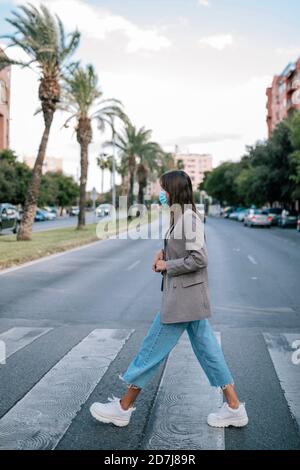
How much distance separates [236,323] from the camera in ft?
27.3

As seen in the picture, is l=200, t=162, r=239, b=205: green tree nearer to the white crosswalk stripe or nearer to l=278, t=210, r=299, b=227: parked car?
l=278, t=210, r=299, b=227: parked car

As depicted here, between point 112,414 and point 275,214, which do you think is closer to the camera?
point 112,414

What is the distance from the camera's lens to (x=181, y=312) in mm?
4254

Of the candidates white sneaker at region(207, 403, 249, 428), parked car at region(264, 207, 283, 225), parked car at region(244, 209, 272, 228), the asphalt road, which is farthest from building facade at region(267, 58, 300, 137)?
white sneaker at region(207, 403, 249, 428)

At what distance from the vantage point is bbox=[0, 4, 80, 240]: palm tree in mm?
24922

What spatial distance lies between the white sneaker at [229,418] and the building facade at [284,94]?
67817 millimetres

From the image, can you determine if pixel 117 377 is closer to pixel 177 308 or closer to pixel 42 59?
pixel 177 308

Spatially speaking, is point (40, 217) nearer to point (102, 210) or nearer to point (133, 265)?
point (102, 210)

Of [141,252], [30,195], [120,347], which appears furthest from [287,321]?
[30,195]

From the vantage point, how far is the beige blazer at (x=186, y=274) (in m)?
4.24

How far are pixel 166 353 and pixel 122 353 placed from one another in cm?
227

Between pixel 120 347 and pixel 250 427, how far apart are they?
2707 mm

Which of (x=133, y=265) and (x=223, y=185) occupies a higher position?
(x=223, y=185)

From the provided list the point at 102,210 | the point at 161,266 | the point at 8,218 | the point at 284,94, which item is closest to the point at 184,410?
the point at 161,266
